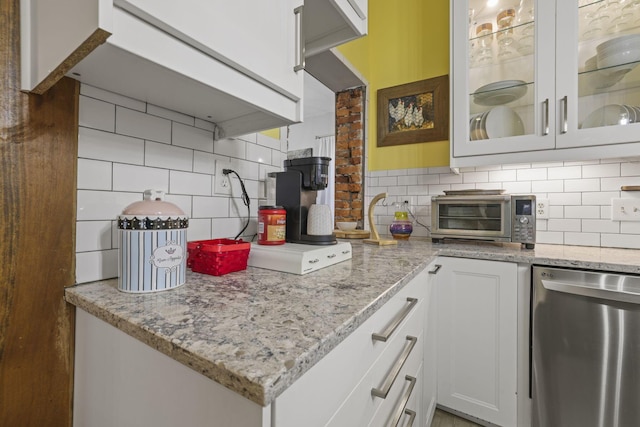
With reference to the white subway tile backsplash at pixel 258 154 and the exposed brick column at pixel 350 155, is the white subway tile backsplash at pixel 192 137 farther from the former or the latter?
the exposed brick column at pixel 350 155

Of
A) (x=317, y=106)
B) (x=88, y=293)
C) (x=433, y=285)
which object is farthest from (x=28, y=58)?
(x=317, y=106)

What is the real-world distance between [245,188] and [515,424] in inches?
62.3

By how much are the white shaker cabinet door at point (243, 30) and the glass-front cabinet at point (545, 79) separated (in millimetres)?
1172

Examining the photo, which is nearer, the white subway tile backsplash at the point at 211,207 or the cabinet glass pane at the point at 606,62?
the white subway tile backsplash at the point at 211,207

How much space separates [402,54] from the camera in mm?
2105

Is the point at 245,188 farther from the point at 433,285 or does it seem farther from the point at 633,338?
the point at 633,338

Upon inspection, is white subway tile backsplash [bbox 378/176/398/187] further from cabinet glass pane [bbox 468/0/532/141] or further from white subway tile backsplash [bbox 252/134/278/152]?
white subway tile backsplash [bbox 252/134/278/152]

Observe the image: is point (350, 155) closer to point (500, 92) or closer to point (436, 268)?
point (500, 92)

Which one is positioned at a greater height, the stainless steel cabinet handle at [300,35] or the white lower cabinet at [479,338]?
the stainless steel cabinet handle at [300,35]

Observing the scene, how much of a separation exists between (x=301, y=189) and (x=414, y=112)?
1.39 m

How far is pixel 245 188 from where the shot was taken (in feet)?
3.90

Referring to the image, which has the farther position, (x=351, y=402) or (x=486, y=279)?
(x=486, y=279)

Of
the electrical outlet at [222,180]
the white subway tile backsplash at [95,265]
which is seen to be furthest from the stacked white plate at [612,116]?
the white subway tile backsplash at [95,265]

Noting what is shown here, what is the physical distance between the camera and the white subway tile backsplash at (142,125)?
79 cm
